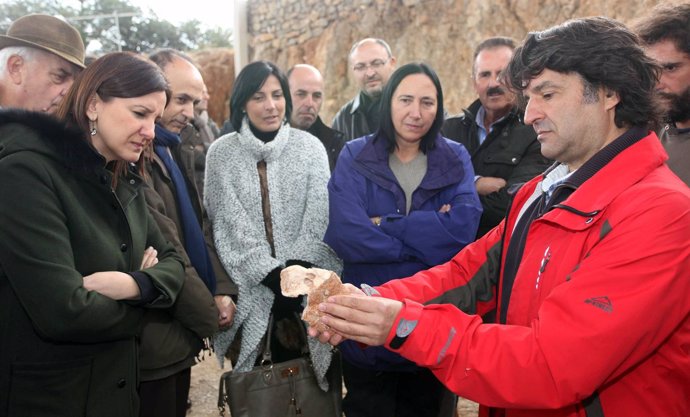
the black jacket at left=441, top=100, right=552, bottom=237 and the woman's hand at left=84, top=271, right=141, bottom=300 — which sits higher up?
the black jacket at left=441, top=100, right=552, bottom=237

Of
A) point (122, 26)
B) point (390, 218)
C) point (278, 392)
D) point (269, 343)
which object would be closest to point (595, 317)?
point (390, 218)

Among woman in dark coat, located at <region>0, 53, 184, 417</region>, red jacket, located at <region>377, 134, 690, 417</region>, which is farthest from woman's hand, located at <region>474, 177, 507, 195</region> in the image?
woman in dark coat, located at <region>0, 53, 184, 417</region>

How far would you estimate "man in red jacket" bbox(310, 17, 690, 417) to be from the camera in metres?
1.30

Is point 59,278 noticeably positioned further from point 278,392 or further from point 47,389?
point 278,392

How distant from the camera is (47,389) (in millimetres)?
1810

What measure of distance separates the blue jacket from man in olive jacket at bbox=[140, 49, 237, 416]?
0.67 m

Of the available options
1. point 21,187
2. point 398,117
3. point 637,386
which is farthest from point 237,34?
point 637,386

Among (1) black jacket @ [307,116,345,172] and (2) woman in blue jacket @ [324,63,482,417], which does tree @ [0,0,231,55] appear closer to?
(1) black jacket @ [307,116,345,172]

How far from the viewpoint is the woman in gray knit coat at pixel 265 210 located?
114 inches

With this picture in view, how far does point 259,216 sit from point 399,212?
793 millimetres

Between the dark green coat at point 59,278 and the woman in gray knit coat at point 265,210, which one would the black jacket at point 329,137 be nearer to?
the woman in gray knit coat at point 265,210

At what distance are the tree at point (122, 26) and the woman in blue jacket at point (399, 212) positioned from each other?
21.3m

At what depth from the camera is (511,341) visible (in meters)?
1.39

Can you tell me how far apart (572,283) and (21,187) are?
1.72 metres
